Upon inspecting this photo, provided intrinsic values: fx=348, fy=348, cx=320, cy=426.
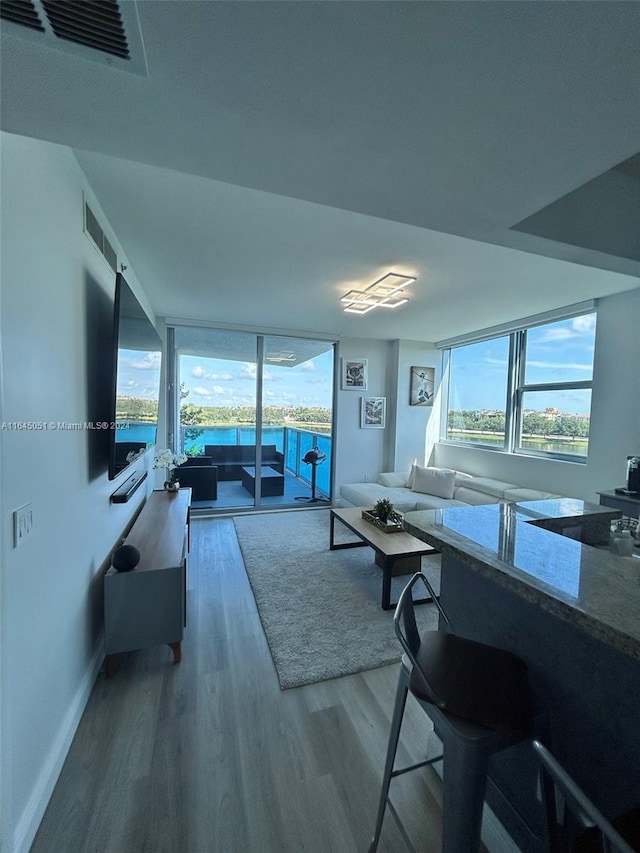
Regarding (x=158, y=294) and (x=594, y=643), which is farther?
(x=158, y=294)

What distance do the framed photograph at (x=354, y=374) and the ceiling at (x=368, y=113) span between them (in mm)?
3302

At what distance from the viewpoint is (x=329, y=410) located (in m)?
5.41

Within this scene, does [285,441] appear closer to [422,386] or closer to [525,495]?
[422,386]

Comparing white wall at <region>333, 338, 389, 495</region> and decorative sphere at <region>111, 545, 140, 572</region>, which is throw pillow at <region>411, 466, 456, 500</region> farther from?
decorative sphere at <region>111, 545, 140, 572</region>

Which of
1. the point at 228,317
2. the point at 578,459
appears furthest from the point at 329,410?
the point at 578,459

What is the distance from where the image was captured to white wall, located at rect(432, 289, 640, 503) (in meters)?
3.08

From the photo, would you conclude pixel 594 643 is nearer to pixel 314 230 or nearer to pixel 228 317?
pixel 314 230

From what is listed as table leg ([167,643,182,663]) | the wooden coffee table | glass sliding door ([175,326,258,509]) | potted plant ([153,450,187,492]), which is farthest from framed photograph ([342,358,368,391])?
table leg ([167,643,182,663])

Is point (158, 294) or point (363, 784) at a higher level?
point (158, 294)

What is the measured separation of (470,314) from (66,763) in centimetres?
459

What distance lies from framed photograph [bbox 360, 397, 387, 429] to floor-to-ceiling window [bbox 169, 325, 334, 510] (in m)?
0.53

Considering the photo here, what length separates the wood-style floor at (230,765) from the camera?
119cm

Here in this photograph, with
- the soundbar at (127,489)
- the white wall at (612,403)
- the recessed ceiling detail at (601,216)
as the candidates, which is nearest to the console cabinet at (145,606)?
the soundbar at (127,489)

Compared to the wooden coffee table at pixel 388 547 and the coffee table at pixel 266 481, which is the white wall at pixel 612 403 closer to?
the wooden coffee table at pixel 388 547
